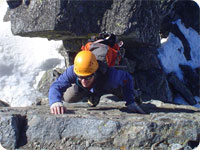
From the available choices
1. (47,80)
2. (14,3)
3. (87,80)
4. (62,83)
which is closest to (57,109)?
(62,83)

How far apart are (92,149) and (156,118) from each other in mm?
1236

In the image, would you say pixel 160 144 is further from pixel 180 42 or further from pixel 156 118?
pixel 180 42

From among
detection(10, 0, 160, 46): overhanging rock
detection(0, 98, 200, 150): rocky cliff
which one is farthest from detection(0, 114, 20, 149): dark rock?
detection(10, 0, 160, 46): overhanging rock

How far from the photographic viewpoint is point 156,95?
10234 millimetres

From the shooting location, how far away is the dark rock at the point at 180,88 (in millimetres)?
11078

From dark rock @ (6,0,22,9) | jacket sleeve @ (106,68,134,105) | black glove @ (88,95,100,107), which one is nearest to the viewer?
jacket sleeve @ (106,68,134,105)

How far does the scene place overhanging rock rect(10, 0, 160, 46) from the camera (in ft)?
25.8

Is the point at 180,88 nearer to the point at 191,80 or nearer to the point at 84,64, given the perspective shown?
the point at 191,80

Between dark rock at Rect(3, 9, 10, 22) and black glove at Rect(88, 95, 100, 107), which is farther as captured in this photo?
dark rock at Rect(3, 9, 10, 22)

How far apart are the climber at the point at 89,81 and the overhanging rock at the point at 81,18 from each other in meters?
2.70

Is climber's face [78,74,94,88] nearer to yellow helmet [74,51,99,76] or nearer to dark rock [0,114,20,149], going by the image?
yellow helmet [74,51,99,76]

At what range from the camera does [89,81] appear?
525 cm

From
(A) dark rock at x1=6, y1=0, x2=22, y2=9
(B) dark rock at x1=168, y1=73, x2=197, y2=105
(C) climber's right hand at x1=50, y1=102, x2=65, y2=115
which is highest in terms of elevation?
(A) dark rock at x1=6, y1=0, x2=22, y2=9

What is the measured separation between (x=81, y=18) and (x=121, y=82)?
3305 millimetres
